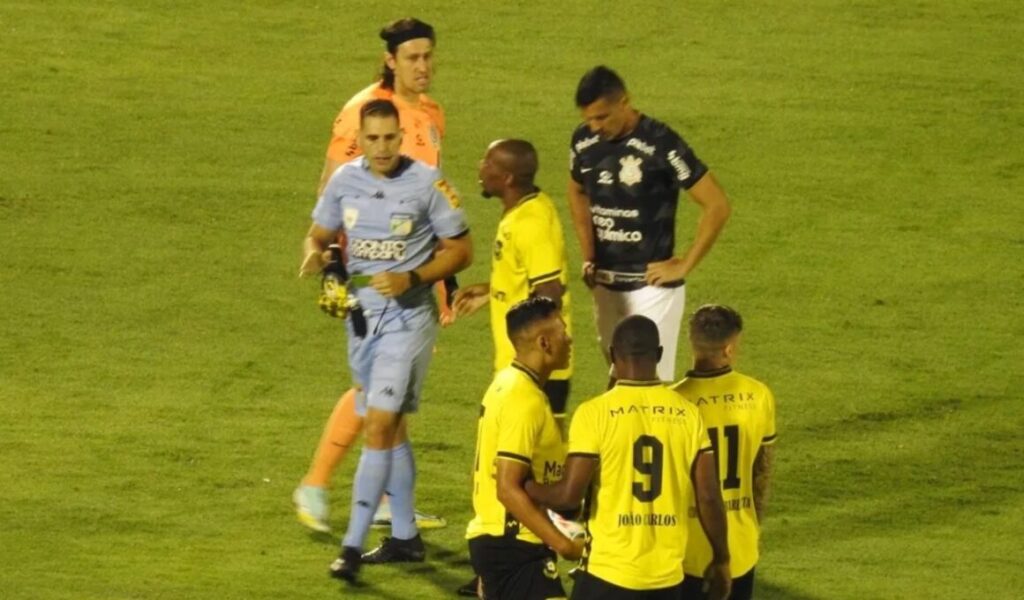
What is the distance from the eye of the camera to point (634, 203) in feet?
28.3

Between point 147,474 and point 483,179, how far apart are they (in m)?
2.63

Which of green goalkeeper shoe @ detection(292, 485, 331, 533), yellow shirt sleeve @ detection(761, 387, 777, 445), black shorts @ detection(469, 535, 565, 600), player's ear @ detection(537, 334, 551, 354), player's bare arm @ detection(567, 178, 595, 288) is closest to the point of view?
player's ear @ detection(537, 334, 551, 354)

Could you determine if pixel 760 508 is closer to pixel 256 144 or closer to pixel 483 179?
pixel 483 179

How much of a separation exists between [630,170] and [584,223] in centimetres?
41

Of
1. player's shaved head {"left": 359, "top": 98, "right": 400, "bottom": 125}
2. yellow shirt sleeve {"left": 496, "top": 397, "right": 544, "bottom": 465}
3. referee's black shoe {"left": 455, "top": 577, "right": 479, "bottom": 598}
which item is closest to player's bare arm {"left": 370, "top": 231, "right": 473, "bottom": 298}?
player's shaved head {"left": 359, "top": 98, "right": 400, "bottom": 125}

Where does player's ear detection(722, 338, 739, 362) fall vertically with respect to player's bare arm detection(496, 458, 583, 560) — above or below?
above

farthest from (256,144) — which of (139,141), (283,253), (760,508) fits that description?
(760,508)

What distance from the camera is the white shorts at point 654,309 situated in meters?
8.71

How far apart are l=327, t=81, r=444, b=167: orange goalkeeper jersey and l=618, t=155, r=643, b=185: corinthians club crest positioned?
1040 millimetres

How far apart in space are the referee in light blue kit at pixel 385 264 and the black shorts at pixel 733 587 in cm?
199

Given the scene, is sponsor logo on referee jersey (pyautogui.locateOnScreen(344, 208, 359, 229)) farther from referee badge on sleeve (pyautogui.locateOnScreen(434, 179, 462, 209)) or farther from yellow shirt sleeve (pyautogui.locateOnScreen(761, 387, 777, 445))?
yellow shirt sleeve (pyautogui.locateOnScreen(761, 387, 777, 445))

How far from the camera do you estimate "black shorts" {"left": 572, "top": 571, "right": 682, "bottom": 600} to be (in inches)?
245

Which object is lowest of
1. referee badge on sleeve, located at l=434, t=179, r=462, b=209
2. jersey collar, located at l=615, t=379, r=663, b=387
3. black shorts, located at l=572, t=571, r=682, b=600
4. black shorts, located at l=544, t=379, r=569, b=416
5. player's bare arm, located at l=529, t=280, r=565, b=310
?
black shorts, located at l=572, t=571, r=682, b=600

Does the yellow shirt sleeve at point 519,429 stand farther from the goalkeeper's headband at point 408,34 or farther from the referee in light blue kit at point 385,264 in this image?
the goalkeeper's headband at point 408,34
